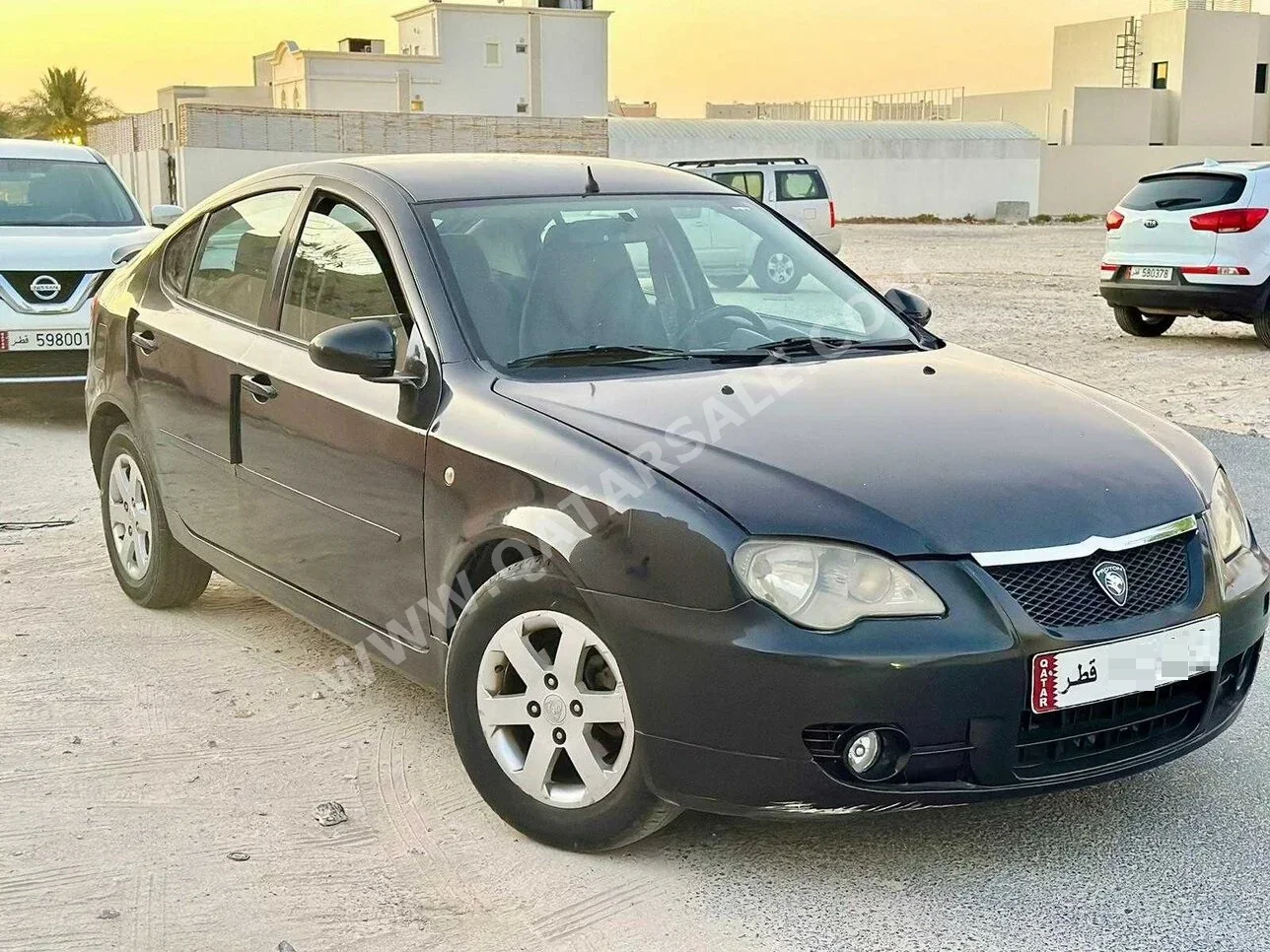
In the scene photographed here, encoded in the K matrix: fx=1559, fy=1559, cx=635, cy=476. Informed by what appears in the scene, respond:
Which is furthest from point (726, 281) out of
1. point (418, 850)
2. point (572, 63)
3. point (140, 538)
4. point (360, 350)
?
point (572, 63)

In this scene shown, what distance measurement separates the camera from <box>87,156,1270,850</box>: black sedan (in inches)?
129

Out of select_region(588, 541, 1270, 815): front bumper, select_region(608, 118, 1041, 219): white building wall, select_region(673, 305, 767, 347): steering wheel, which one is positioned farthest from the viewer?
select_region(608, 118, 1041, 219): white building wall

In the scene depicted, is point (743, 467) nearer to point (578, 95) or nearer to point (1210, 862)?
point (1210, 862)

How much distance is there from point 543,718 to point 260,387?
1614 mm

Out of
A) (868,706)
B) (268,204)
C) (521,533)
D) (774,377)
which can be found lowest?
(868,706)

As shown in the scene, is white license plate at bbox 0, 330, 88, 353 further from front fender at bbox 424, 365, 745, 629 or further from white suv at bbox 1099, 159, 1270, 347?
white suv at bbox 1099, 159, 1270, 347

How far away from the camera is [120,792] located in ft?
13.4

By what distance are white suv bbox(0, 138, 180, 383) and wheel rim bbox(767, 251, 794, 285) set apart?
6230 mm

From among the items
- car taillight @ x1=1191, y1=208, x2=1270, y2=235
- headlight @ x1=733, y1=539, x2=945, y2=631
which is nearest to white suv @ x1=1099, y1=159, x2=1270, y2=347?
car taillight @ x1=1191, y1=208, x2=1270, y2=235

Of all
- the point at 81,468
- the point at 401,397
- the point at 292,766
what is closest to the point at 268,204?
the point at 401,397

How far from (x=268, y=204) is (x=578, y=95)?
222 ft

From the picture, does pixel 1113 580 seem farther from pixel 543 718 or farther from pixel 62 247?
pixel 62 247

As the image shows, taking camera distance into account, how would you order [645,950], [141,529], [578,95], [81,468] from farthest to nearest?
[578,95], [81,468], [141,529], [645,950]

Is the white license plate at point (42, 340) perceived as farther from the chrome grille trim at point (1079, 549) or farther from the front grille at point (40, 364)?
the chrome grille trim at point (1079, 549)
